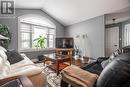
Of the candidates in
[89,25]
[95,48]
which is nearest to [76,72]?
[95,48]

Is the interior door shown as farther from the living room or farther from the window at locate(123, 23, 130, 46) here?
the window at locate(123, 23, 130, 46)

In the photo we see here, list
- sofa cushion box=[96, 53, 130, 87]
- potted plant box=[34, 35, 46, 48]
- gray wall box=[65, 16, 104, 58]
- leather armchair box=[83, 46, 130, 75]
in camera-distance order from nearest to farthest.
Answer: sofa cushion box=[96, 53, 130, 87] < leather armchair box=[83, 46, 130, 75] < gray wall box=[65, 16, 104, 58] < potted plant box=[34, 35, 46, 48]

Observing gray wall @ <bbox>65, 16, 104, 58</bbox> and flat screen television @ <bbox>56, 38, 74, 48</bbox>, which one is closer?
gray wall @ <bbox>65, 16, 104, 58</bbox>

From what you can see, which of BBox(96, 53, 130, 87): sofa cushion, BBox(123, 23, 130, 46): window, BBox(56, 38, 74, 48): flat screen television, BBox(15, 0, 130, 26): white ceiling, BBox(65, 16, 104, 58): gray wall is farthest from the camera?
BBox(56, 38, 74, 48): flat screen television

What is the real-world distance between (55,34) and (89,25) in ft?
6.63

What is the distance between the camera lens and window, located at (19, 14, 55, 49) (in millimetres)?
5363

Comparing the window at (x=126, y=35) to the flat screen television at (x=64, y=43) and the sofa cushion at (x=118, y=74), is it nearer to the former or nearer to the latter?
the flat screen television at (x=64, y=43)

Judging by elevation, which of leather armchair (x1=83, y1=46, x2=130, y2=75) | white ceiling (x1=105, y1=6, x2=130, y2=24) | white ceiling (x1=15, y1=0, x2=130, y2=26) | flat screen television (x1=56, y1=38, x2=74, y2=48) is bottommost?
leather armchair (x1=83, y1=46, x2=130, y2=75)

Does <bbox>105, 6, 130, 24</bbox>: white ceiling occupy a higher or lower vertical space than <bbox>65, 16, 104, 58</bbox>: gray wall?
higher

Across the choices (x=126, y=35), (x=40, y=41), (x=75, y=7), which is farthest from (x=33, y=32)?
(x=126, y=35)

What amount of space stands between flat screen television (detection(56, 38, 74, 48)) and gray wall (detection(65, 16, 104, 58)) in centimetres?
30

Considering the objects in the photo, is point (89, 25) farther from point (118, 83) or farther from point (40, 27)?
point (118, 83)

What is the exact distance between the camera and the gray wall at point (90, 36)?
183 inches

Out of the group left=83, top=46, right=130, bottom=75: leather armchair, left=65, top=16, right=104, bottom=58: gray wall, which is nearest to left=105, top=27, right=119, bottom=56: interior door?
left=65, top=16, right=104, bottom=58: gray wall
